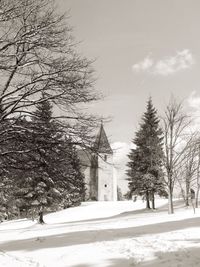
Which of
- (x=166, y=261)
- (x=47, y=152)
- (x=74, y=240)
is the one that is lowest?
(x=166, y=261)

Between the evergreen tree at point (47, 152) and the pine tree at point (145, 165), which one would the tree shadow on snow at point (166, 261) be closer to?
the evergreen tree at point (47, 152)

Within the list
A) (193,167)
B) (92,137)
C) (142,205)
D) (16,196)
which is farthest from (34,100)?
(142,205)

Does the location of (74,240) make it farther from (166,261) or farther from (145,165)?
(145,165)

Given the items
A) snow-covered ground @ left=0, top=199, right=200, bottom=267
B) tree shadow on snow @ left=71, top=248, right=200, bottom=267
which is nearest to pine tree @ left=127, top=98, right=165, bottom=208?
snow-covered ground @ left=0, top=199, right=200, bottom=267

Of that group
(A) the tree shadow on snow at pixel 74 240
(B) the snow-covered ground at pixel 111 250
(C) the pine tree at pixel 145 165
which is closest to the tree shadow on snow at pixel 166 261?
(B) the snow-covered ground at pixel 111 250

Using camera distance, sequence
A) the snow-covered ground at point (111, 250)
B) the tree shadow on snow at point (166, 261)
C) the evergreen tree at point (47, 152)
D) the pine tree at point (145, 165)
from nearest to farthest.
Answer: the tree shadow on snow at point (166, 261) → the snow-covered ground at point (111, 250) → the evergreen tree at point (47, 152) → the pine tree at point (145, 165)

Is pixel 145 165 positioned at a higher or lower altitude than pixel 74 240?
A: higher

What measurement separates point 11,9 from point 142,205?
41.4 meters

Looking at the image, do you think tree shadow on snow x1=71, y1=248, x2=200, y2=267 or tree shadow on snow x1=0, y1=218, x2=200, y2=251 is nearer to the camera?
tree shadow on snow x1=71, y1=248, x2=200, y2=267

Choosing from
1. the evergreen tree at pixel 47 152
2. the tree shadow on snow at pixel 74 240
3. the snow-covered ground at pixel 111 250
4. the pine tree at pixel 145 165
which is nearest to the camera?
the snow-covered ground at pixel 111 250

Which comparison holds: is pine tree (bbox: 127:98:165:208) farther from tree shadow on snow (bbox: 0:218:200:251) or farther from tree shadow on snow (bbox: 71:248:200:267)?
tree shadow on snow (bbox: 71:248:200:267)

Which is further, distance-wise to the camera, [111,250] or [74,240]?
[74,240]

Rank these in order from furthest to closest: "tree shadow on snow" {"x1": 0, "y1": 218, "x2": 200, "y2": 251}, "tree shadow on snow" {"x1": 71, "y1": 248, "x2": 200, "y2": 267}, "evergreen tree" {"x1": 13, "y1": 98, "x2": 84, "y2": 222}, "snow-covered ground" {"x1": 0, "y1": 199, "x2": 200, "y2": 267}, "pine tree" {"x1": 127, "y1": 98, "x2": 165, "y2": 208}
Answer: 1. "pine tree" {"x1": 127, "y1": 98, "x2": 165, "y2": 208}
2. "tree shadow on snow" {"x1": 0, "y1": 218, "x2": 200, "y2": 251}
3. "evergreen tree" {"x1": 13, "y1": 98, "x2": 84, "y2": 222}
4. "snow-covered ground" {"x1": 0, "y1": 199, "x2": 200, "y2": 267}
5. "tree shadow on snow" {"x1": 71, "y1": 248, "x2": 200, "y2": 267}

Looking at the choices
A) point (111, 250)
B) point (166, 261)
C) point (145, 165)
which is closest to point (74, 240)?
point (111, 250)
